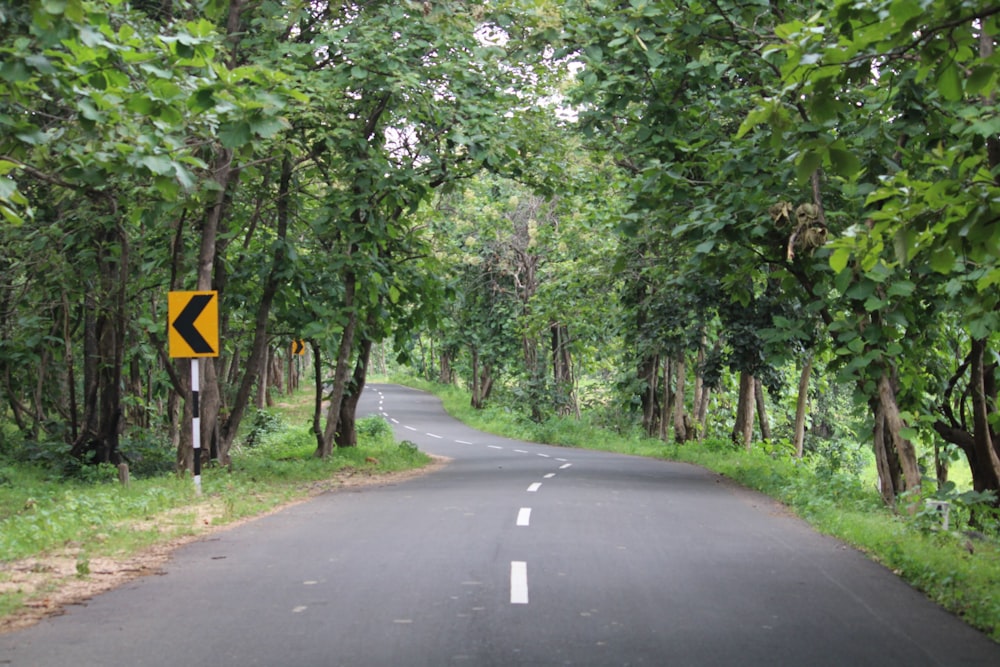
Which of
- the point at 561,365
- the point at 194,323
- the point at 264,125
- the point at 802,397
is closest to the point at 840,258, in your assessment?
the point at 264,125

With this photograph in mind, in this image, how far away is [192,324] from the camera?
46.0 feet

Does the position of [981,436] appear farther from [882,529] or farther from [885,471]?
[882,529]

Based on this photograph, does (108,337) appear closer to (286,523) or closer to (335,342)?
(335,342)

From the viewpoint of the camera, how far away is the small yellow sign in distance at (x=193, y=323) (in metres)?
14.0

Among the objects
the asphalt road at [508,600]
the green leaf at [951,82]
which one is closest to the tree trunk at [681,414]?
the asphalt road at [508,600]

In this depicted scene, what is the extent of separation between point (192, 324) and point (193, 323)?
0.9 inches

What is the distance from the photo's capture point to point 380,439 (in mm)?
32250

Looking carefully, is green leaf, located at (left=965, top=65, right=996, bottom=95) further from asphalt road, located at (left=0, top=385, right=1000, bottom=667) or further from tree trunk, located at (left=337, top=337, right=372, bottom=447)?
tree trunk, located at (left=337, top=337, right=372, bottom=447)

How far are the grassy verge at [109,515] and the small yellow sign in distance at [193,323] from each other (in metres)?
1.97

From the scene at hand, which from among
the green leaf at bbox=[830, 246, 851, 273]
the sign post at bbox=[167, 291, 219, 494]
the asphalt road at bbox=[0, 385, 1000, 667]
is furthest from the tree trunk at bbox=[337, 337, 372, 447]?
the green leaf at bbox=[830, 246, 851, 273]

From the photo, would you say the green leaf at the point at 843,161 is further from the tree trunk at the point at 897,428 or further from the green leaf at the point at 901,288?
the tree trunk at the point at 897,428

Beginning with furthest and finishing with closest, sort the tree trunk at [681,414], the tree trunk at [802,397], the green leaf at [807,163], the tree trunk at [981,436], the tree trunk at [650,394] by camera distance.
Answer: the tree trunk at [650,394], the tree trunk at [681,414], the tree trunk at [802,397], the tree trunk at [981,436], the green leaf at [807,163]

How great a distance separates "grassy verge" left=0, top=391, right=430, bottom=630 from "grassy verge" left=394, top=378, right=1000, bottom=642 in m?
6.80

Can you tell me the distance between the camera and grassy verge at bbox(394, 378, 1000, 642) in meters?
8.30
